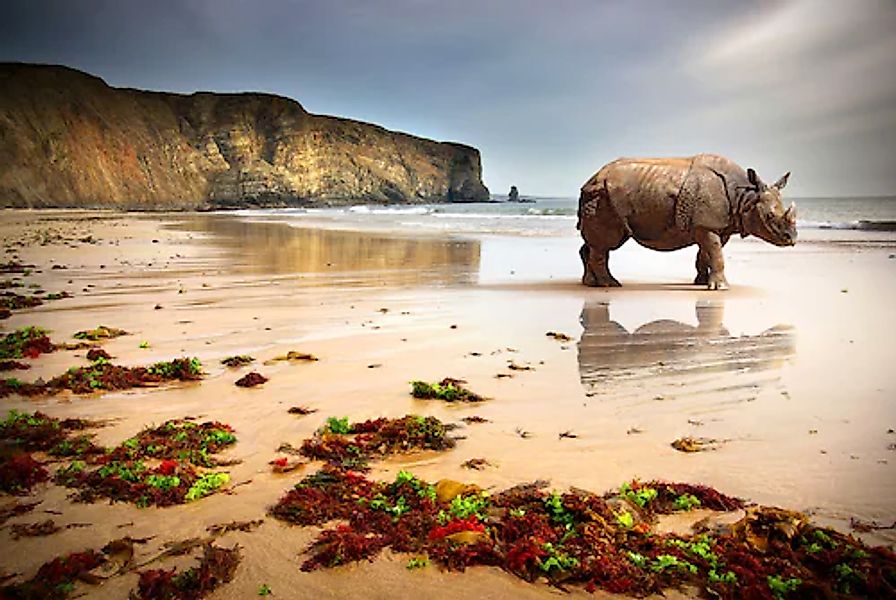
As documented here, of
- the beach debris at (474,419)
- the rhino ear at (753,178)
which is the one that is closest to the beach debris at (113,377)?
the beach debris at (474,419)

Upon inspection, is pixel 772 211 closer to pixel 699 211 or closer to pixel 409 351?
pixel 699 211

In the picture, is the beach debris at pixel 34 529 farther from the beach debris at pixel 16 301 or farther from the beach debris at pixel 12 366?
the beach debris at pixel 16 301

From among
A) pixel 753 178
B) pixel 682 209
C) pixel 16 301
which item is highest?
pixel 753 178

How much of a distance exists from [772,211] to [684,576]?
10.3 meters

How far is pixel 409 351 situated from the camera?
274 inches

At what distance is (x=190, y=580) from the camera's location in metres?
2.75

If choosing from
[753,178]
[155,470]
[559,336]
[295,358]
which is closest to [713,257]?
[753,178]

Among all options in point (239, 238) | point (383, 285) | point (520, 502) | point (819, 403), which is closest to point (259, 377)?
point (520, 502)

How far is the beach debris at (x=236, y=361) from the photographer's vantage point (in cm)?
636

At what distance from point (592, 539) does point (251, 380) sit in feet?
12.3

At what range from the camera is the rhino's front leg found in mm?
11406

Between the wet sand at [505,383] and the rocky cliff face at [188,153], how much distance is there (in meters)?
69.5

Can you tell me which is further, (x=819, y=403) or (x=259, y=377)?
(x=259, y=377)

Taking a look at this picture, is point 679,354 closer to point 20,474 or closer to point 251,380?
point 251,380
